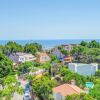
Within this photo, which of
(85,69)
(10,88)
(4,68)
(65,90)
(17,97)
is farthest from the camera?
(85,69)

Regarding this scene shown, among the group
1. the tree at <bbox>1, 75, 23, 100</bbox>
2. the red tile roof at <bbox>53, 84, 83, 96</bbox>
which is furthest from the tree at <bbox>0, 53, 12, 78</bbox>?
the red tile roof at <bbox>53, 84, 83, 96</bbox>

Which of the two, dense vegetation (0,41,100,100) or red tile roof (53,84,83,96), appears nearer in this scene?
red tile roof (53,84,83,96)

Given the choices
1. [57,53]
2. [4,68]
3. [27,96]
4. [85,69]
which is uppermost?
[4,68]

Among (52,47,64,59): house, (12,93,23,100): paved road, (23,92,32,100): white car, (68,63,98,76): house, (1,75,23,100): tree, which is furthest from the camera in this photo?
(52,47,64,59): house

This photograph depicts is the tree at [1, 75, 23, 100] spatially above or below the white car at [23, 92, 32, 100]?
above

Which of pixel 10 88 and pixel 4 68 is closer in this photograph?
pixel 10 88

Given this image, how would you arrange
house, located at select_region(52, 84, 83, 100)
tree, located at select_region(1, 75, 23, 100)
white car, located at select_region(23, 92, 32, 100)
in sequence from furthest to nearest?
white car, located at select_region(23, 92, 32, 100)
tree, located at select_region(1, 75, 23, 100)
house, located at select_region(52, 84, 83, 100)

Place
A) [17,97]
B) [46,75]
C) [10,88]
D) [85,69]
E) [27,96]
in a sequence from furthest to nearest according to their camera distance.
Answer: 1. [85,69]
2. [46,75]
3. [27,96]
4. [17,97]
5. [10,88]

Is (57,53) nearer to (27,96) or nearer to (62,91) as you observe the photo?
(27,96)

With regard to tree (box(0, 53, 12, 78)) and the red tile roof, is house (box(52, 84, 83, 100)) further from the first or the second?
tree (box(0, 53, 12, 78))

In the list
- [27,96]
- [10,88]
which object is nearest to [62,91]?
[27,96]

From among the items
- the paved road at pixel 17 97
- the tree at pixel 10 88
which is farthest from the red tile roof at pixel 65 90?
the paved road at pixel 17 97

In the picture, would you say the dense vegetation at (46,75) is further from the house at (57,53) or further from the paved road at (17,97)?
the house at (57,53)
